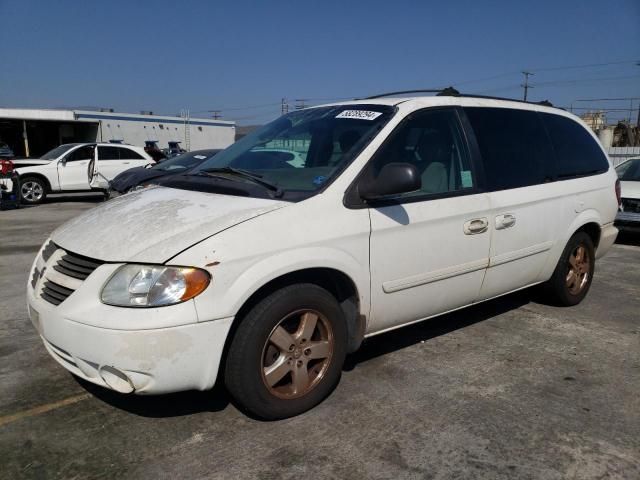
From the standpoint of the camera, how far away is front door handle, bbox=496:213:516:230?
3695 millimetres

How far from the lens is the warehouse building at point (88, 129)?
34625 mm

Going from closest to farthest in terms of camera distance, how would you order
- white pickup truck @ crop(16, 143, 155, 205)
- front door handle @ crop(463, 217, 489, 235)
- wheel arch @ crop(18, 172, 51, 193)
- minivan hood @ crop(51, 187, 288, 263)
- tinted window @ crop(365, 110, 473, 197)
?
minivan hood @ crop(51, 187, 288, 263) → tinted window @ crop(365, 110, 473, 197) → front door handle @ crop(463, 217, 489, 235) → wheel arch @ crop(18, 172, 51, 193) → white pickup truck @ crop(16, 143, 155, 205)

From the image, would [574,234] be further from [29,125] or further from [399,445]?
[29,125]

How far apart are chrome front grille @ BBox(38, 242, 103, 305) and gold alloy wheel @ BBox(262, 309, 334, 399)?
0.96 meters

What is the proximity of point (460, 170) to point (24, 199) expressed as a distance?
549 inches

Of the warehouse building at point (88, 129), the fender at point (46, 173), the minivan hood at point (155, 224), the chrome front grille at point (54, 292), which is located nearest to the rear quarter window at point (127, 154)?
the fender at point (46, 173)

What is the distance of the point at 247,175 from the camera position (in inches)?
129

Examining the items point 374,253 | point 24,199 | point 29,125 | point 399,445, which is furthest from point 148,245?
point 29,125

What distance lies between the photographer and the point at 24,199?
47.1 ft

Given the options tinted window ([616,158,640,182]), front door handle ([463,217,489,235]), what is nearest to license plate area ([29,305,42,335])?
front door handle ([463,217,489,235])

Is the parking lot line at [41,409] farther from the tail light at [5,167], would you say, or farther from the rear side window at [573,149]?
the tail light at [5,167]

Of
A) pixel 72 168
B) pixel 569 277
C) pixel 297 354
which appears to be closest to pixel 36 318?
pixel 297 354

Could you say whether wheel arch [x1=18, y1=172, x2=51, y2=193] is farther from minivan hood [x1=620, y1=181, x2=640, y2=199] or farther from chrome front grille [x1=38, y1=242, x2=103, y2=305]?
minivan hood [x1=620, y1=181, x2=640, y2=199]

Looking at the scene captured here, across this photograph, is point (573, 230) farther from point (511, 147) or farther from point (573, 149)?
point (511, 147)
